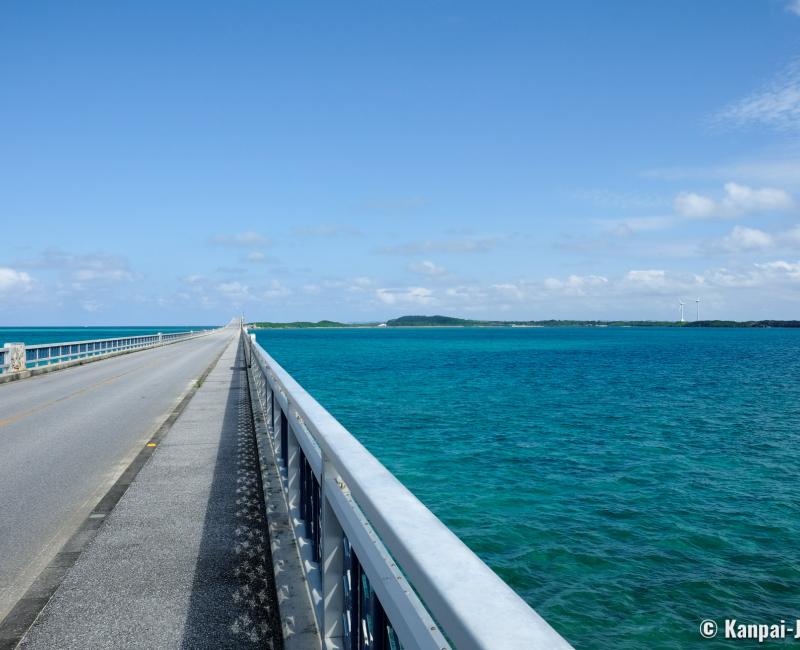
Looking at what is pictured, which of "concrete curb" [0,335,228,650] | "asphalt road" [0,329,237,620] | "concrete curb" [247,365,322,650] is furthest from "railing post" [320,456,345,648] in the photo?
"asphalt road" [0,329,237,620]

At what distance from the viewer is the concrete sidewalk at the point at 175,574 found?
13.0 feet

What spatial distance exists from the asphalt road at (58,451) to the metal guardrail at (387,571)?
8.51ft

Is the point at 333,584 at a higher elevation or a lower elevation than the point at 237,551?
higher

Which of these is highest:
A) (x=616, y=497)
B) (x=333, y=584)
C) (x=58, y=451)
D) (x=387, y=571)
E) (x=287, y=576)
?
(x=387, y=571)

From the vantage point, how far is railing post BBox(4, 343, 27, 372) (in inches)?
970

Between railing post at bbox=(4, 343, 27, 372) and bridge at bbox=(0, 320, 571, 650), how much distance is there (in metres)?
16.0

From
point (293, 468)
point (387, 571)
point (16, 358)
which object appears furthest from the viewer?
point (16, 358)

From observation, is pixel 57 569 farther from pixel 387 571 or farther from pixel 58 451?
pixel 58 451

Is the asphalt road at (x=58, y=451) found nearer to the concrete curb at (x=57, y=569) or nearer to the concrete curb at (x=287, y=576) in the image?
the concrete curb at (x=57, y=569)

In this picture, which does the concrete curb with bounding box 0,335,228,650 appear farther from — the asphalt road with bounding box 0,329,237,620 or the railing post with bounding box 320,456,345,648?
the railing post with bounding box 320,456,345,648

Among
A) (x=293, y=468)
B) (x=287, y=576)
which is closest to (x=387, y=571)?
(x=287, y=576)

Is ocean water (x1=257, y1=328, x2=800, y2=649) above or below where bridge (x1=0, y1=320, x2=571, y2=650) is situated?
below

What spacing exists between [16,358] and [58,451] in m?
17.9

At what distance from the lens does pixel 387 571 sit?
7.43ft
